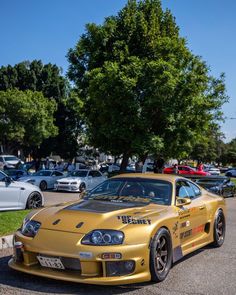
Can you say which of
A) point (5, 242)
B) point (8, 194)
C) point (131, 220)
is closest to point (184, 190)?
point (131, 220)

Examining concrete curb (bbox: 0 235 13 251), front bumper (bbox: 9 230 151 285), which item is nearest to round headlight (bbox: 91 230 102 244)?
front bumper (bbox: 9 230 151 285)

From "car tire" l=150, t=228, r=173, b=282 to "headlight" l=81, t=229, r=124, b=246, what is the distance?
491 mm

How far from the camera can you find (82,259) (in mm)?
5137

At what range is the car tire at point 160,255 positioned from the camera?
5.54m

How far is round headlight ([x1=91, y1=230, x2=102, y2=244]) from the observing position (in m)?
5.29

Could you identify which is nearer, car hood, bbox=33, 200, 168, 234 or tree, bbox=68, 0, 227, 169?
car hood, bbox=33, 200, 168, 234

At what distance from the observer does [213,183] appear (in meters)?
20.5

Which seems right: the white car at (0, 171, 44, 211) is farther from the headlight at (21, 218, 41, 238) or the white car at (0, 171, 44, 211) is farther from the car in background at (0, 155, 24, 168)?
the car in background at (0, 155, 24, 168)

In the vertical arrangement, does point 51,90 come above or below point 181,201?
above

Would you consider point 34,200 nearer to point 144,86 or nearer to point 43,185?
point 144,86

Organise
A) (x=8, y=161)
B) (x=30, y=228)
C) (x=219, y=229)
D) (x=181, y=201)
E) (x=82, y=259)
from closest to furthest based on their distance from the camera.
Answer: (x=82, y=259), (x=30, y=228), (x=181, y=201), (x=219, y=229), (x=8, y=161)

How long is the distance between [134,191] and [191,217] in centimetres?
102

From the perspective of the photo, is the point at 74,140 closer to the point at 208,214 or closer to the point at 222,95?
the point at 222,95

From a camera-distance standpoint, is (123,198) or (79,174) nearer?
(123,198)
